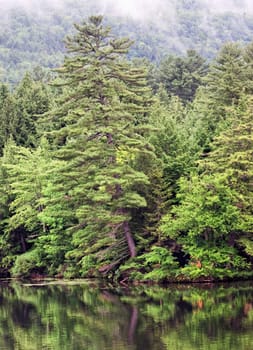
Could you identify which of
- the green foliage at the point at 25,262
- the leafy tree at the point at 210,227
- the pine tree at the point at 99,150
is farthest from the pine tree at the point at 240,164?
the green foliage at the point at 25,262

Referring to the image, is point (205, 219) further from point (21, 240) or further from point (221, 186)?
point (21, 240)

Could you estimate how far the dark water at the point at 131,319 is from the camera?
21.5 meters

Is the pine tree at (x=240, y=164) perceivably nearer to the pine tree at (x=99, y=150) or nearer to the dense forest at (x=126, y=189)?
the dense forest at (x=126, y=189)

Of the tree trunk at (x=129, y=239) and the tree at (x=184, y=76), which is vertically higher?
the tree at (x=184, y=76)

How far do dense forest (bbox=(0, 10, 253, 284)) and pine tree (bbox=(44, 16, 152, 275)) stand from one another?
0.07m

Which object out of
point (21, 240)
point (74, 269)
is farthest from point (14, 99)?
point (74, 269)

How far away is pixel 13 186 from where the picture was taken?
167 ft

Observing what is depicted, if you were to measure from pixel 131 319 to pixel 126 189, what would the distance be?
1681cm

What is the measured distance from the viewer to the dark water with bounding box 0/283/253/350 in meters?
21.5

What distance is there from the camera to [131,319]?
26.3m

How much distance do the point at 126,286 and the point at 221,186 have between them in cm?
814

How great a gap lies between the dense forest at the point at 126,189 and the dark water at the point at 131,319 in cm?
321

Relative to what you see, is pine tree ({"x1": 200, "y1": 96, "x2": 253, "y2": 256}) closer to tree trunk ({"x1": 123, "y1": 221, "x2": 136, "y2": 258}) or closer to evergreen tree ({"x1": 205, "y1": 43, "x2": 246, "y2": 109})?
tree trunk ({"x1": 123, "y1": 221, "x2": 136, "y2": 258})

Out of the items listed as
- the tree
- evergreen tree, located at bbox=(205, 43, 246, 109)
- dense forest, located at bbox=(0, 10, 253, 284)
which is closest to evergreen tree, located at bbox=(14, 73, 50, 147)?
dense forest, located at bbox=(0, 10, 253, 284)
